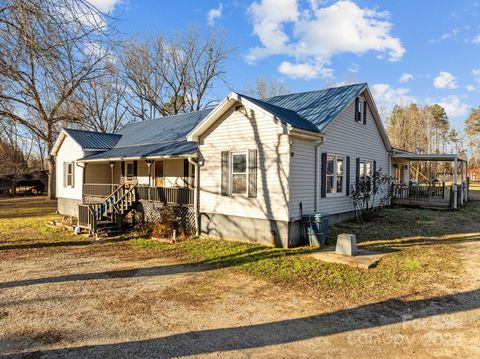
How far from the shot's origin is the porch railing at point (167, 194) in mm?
12805

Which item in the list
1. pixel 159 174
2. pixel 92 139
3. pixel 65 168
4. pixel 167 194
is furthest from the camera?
pixel 65 168

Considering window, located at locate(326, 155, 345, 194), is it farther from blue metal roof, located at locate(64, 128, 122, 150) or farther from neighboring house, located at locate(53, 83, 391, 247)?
blue metal roof, located at locate(64, 128, 122, 150)

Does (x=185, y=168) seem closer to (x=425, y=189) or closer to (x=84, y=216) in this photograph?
(x=84, y=216)

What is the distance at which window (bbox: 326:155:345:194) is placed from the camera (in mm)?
12438

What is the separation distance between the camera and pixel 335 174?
12727mm

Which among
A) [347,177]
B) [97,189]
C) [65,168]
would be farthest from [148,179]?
[347,177]

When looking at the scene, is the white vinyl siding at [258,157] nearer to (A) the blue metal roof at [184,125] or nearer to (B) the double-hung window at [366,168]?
(A) the blue metal roof at [184,125]

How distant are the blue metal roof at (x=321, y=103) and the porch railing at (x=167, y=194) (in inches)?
210

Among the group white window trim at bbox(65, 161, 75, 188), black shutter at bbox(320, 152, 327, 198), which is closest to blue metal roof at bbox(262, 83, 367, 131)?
black shutter at bbox(320, 152, 327, 198)

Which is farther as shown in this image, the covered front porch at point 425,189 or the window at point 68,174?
the window at point 68,174

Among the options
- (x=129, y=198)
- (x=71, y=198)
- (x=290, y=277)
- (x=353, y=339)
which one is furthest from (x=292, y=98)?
(x=71, y=198)

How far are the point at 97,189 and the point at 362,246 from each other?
44.5ft

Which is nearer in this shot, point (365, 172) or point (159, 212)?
point (159, 212)

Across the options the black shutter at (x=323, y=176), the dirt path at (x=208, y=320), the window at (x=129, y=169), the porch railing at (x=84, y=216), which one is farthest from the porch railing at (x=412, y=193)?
the porch railing at (x=84, y=216)
